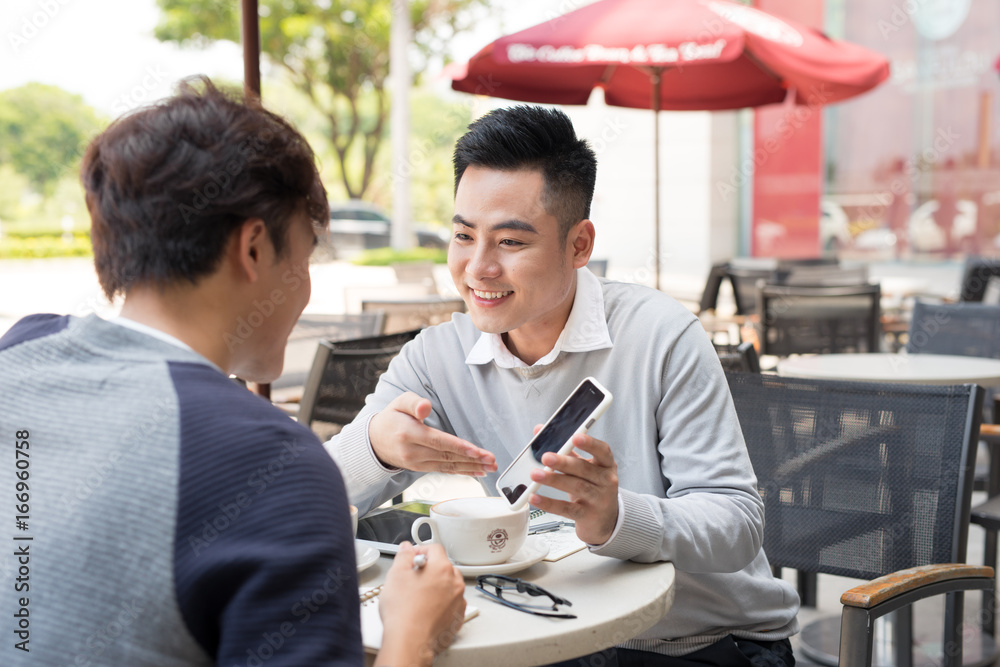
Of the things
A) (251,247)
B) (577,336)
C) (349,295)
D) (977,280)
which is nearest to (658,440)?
(577,336)

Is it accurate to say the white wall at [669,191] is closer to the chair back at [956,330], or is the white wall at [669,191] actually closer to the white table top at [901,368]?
the chair back at [956,330]

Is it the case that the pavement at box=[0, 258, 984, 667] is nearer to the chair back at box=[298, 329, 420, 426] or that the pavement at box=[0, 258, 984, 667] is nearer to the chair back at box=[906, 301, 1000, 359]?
the chair back at box=[298, 329, 420, 426]

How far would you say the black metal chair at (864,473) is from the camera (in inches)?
77.9

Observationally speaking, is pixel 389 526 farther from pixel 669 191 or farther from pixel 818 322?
pixel 669 191

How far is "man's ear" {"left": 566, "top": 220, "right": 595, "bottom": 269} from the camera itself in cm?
188

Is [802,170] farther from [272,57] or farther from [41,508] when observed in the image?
[272,57]

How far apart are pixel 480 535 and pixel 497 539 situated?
0.03 meters

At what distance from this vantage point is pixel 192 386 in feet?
3.04

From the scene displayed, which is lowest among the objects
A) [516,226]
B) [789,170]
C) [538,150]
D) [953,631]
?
[953,631]

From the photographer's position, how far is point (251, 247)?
1.02 metres

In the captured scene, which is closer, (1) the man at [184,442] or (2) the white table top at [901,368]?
(1) the man at [184,442]

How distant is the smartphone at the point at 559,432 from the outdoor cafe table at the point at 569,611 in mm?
138

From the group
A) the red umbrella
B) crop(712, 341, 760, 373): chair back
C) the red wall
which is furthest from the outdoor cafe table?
the red wall

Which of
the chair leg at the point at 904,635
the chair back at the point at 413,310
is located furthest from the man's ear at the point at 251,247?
the chair back at the point at 413,310
